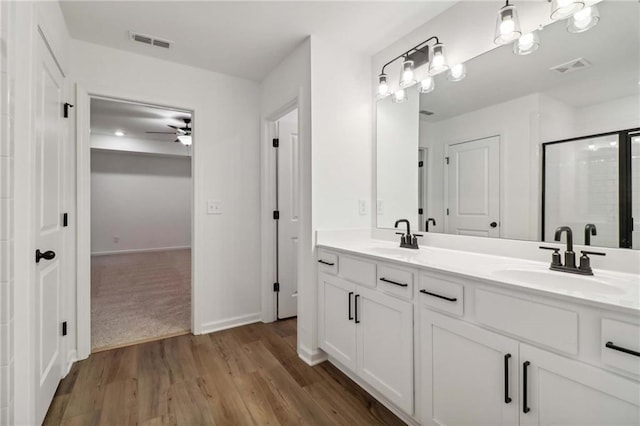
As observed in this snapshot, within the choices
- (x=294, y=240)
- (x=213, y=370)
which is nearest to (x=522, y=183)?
(x=294, y=240)

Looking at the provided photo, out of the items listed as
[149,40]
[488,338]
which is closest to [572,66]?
[488,338]

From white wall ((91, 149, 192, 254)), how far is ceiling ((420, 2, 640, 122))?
712 centimetres

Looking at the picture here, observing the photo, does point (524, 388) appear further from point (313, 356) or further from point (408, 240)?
point (313, 356)

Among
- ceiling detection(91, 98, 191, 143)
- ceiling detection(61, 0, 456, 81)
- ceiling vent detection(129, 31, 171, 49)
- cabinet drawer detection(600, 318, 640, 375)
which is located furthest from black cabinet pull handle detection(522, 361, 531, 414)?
ceiling detection(91, 98, 191, 143)

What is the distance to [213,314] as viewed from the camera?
9.21ft

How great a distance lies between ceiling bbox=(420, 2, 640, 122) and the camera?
127 cm

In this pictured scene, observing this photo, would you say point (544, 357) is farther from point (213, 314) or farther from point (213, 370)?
point (213, 314)

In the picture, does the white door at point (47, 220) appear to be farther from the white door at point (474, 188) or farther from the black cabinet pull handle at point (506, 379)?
the white door at point (474, 188)

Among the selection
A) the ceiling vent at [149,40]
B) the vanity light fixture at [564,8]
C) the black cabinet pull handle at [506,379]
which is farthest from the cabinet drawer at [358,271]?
the ceiling vent at [149,40]

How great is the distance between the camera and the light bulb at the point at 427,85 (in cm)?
206

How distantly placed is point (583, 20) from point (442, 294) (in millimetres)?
1428

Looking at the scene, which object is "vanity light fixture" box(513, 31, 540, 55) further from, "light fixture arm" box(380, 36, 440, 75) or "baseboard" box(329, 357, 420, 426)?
"baseboard" box(329, 357, 420, 426)

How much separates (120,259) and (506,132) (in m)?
7.09

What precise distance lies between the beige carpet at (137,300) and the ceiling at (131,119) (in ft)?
7.92
